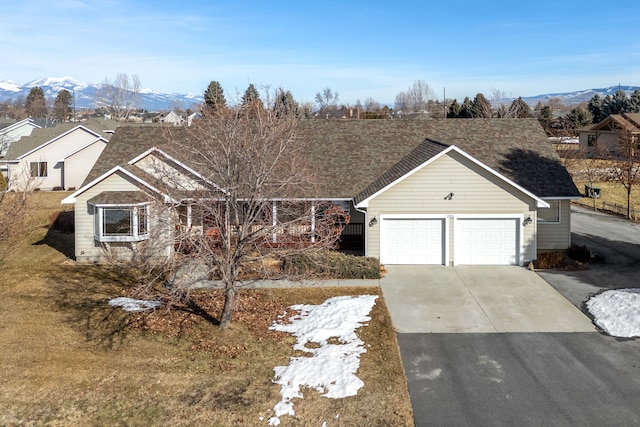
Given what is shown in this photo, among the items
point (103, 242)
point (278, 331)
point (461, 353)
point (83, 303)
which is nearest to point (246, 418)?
point (278, 331)

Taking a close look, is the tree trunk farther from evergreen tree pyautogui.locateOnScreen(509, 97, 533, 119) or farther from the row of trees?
the row of trees

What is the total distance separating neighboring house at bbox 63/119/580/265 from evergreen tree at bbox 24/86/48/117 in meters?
117

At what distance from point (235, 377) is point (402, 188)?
11.6 metres

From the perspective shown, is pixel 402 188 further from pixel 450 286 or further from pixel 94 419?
pixel 94 419

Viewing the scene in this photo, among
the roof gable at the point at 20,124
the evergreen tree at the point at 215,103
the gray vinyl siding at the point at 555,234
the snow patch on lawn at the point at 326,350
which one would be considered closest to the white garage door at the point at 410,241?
the snow patch on lawn at the point at 326,350

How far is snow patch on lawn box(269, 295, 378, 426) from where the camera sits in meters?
11.8

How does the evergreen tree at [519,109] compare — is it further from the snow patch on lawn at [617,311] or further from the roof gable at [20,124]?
the roof gable at [20,124]

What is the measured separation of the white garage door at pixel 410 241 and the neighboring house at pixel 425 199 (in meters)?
0.04

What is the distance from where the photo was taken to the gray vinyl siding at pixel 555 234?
22844mm

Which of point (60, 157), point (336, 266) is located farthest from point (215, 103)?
point (60, 157)

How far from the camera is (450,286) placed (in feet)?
63.4

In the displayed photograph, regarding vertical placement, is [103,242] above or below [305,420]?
above

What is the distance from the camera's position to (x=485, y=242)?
21.9 metres

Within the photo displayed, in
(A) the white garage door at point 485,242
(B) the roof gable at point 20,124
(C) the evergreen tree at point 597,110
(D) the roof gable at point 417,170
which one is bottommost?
(A) the white garage door at point 485,242
